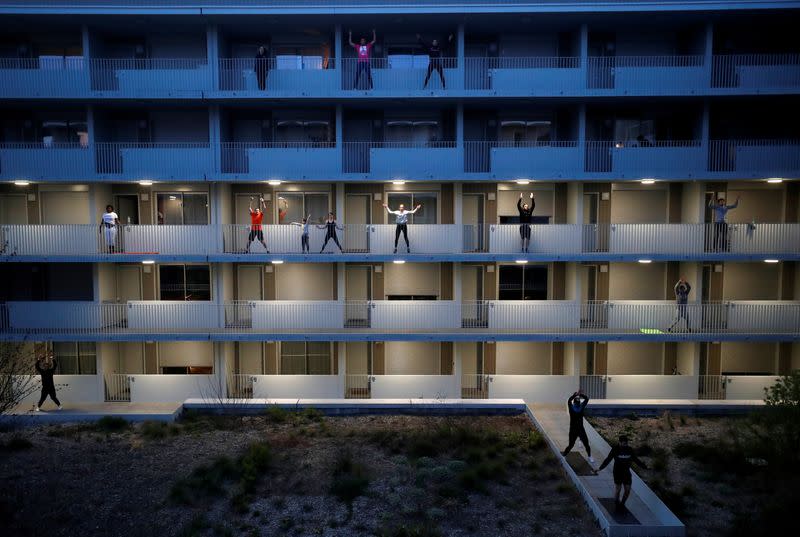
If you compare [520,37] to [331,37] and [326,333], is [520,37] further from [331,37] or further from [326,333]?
[326,333]

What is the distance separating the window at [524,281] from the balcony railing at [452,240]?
1534 mm

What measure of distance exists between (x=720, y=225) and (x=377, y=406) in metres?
12.4

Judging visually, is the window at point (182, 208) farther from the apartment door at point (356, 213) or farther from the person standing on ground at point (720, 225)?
the person standing on ground at point (720, 225)

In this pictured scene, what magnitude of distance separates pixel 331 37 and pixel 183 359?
12.4m

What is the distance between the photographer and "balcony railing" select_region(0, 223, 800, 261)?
1797 centimetres

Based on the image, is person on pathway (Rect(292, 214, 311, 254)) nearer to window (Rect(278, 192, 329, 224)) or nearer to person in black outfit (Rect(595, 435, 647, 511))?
window (Rect(278, 192, 329, 224))

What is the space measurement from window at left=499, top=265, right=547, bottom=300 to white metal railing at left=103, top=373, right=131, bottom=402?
1317 cm

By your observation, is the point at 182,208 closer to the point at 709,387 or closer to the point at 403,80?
the point at 403,80

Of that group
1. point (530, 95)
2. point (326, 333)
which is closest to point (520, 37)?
point (530, 95)

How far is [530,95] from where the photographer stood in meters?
17.7

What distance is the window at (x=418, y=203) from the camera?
765 inches

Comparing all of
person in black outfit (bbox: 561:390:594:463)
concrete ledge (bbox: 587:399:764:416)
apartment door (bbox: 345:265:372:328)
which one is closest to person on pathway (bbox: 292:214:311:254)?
apartment door (bbox: 345:265:372:328)

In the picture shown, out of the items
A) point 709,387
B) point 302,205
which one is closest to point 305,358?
point 302,205

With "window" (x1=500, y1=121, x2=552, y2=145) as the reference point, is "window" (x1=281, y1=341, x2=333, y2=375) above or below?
below
